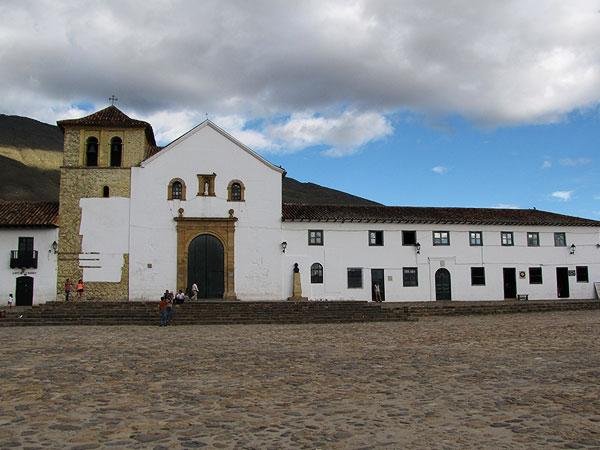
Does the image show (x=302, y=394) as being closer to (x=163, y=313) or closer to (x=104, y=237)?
(x=163, y=313)

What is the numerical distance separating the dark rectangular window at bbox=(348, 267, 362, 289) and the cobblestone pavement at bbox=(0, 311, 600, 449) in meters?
15.5

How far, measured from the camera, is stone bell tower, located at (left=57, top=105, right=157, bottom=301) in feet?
88.5

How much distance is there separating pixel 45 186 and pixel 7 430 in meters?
105

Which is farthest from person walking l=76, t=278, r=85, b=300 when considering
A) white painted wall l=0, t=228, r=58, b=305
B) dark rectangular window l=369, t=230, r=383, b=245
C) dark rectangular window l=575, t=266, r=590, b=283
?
dark rectangular window l=575, t=266, r=590, b=283

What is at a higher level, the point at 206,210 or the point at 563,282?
the point at 206,210

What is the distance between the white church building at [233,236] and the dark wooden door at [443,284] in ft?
0.19

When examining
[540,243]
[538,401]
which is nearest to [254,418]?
[538,401]

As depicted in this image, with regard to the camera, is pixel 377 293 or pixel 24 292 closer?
pixel 24 292

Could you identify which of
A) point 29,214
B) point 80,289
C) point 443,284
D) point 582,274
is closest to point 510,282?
point 443,284

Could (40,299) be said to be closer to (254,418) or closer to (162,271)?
(162,271)

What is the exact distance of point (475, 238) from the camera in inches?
1204

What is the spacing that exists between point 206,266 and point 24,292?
8.60 meters

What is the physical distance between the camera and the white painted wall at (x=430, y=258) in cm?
2880

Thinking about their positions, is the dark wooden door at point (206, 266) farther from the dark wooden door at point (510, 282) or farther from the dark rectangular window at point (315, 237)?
the dark wooden door at point (510, 282)
